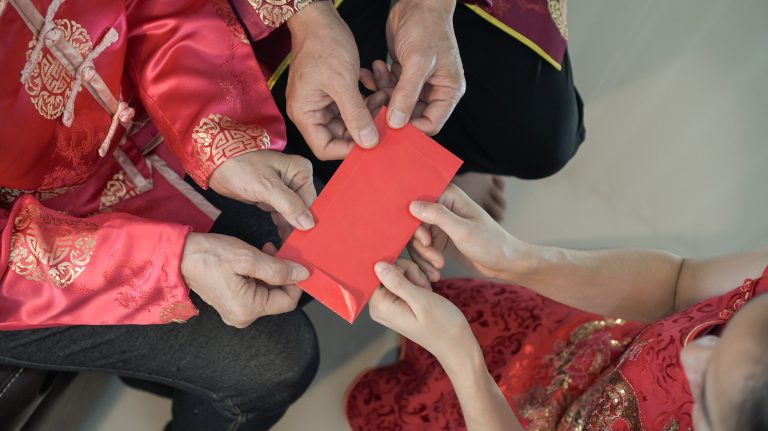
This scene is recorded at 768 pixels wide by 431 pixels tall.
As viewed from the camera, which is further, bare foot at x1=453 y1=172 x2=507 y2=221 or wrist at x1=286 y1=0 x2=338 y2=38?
bare foot at x1=453 y1=172 x2=507 y2=221

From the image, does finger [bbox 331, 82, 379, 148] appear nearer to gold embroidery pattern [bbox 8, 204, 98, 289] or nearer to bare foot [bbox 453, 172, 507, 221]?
gold embroidery pattern [bbox 8, 204, 98, 289]

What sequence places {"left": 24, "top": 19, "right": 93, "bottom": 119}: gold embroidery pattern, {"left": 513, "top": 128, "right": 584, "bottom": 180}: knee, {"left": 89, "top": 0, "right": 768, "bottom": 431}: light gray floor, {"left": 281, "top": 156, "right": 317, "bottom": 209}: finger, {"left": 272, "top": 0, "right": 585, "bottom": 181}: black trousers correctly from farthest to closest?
{"left": 89, "top": 0, "right": 768, "bottom": 431}: light gray floor, {"left": 513, "top": 128, "right": 584, "bottom": 180}: knee, {"left": 272, "top": 0, "right": 585, "bottom": 181}: black trousers, {"left": 281, "top": 156, "right": 317, "bottom": 209}: finger, {"left": 24, "top": 19, "right": 93, "bottom": 119}: gold embroidery pattern

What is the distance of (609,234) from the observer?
5.15 feet

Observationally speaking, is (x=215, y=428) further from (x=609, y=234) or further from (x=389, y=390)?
(x=609, y=234)

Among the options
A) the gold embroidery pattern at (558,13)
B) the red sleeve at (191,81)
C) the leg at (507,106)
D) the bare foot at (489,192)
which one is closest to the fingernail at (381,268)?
the red sleeve at (191,81)

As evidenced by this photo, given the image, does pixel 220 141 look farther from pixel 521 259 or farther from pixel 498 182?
pixel 498 182

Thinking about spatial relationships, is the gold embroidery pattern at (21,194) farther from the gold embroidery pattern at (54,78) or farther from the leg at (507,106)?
the leg at (507,106)

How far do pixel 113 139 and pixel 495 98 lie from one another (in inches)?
26.0

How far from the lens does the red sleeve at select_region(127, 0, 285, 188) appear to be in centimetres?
83

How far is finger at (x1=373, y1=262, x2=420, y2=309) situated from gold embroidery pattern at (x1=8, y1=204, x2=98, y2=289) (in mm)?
365

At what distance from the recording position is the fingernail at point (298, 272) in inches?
29.1

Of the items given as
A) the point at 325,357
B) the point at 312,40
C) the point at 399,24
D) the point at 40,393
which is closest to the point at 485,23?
the point at 399,24

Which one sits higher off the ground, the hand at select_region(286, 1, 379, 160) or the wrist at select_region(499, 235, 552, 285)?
the hand at select_region(286, 1, 379, 160)

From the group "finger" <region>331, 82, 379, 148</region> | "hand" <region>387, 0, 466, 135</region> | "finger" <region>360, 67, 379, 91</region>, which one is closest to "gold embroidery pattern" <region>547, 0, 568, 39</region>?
"hand" <region>387, 0, 466, 135</region>
